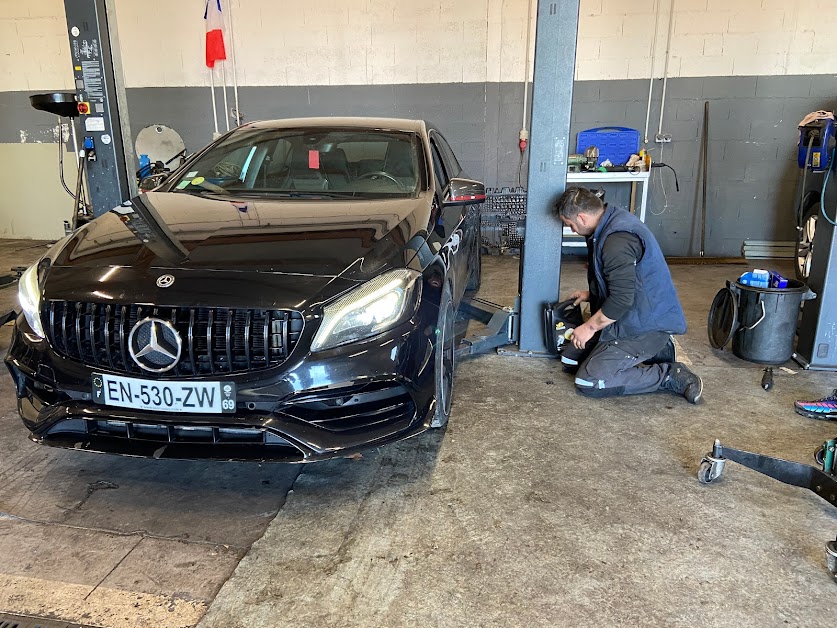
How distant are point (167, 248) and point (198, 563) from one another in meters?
1.06

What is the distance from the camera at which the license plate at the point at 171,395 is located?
75.2 inches

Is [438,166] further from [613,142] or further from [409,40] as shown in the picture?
[409,40]

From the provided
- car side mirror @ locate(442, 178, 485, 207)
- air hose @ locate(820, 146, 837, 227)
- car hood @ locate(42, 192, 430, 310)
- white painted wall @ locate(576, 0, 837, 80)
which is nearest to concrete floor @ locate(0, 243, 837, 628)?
car hood @ locate(42, 192, 430, 310)

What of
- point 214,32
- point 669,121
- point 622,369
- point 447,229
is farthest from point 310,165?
point 669,121

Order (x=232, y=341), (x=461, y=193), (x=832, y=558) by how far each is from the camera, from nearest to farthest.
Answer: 1. (x=832, y=558)
2. (x=232, y=341)
3. (x=461, y=193)

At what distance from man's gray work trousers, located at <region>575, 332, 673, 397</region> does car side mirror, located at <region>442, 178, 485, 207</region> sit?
102 cm

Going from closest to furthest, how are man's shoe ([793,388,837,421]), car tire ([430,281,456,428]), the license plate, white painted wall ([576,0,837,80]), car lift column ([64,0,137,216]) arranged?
the license plate, car tire ([430,281,456,428]), man's shoe ([793,388,837,421]), car lift column ([64,0,137,216]), white painted wall ([576,0,837,80])

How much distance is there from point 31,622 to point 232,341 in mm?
929

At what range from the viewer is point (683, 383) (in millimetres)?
3115

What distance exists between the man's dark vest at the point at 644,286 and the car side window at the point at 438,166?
2.73 feet

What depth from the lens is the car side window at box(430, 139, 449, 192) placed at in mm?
3172

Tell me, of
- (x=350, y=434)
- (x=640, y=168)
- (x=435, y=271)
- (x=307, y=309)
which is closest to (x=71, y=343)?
(x=307, y=309)

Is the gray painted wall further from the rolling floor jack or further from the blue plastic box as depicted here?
the rolling floor jack

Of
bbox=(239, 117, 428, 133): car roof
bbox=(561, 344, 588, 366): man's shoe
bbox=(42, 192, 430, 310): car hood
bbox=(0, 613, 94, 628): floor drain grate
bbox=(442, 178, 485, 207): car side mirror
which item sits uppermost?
bbox=(239, 117, 428, 133): car roof
